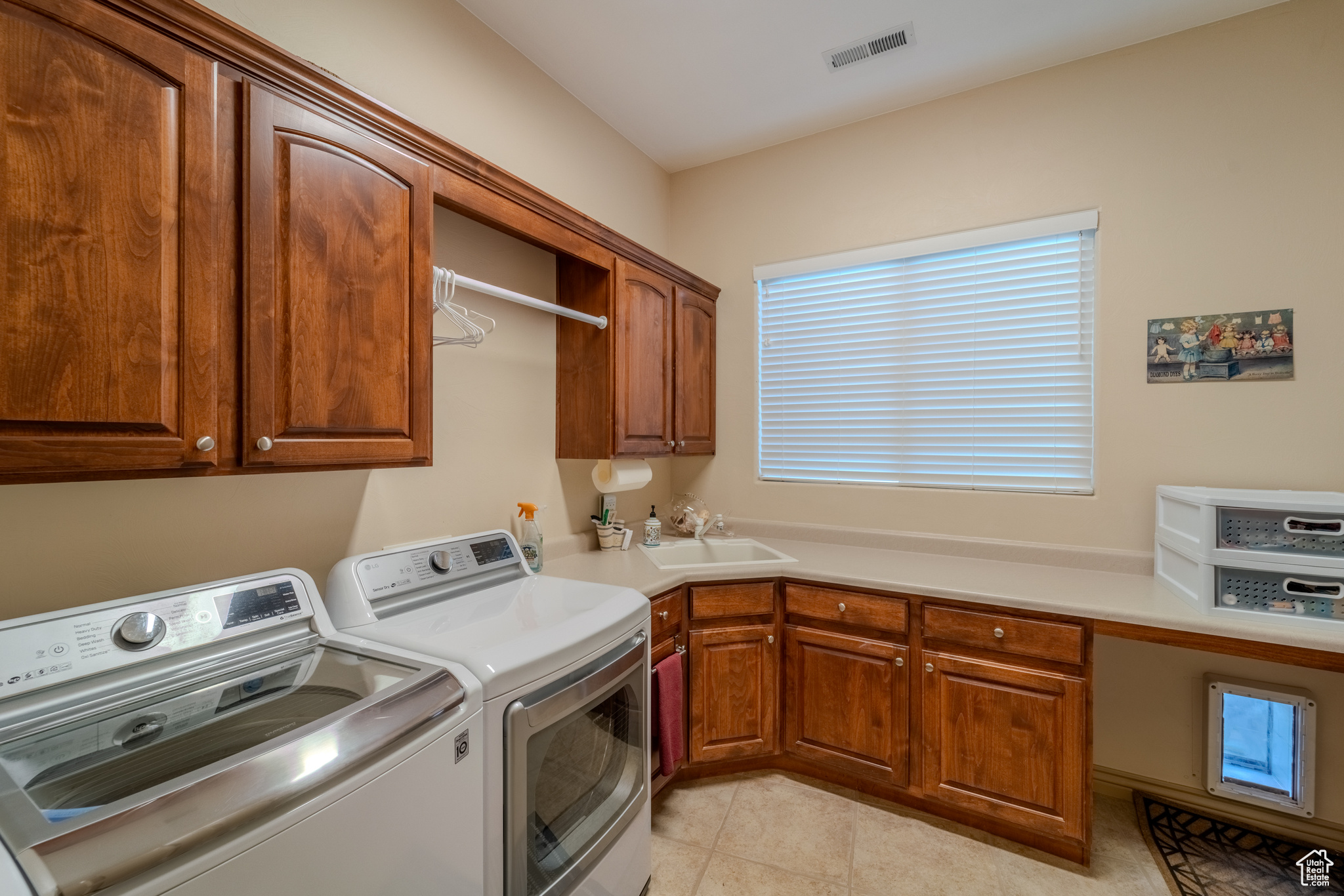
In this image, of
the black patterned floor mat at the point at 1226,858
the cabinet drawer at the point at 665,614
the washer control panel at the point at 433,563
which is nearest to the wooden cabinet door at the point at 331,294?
the washer control panel at the point at 433,563

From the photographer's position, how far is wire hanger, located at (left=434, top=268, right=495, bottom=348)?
1.64m

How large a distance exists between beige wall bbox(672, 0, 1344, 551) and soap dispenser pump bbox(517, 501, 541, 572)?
4.67 feet

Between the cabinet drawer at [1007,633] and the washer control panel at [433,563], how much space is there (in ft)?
4.90

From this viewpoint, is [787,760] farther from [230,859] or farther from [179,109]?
[179,109]

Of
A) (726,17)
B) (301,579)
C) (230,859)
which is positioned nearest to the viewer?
(230,859)

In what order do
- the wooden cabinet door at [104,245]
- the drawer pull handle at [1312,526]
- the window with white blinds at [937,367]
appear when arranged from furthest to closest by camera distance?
the window with white blinds at [937,367]
the drawer pull handle at [1312,526]
the wooden cabinet door at [104,245]

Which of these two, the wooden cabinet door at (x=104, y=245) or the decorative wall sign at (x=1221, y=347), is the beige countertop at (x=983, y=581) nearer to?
the decorative wall sign at (x=1221, y=347)

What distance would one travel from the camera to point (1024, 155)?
2363 mm

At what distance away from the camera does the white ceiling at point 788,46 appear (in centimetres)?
200

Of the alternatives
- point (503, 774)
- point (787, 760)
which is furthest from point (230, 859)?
point (787, 760)

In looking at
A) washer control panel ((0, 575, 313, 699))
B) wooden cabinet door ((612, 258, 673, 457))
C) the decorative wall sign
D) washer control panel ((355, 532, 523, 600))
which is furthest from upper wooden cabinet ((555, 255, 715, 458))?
the decorative wall sign

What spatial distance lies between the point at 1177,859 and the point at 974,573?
3.50 ft

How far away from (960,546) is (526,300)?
2079 mm

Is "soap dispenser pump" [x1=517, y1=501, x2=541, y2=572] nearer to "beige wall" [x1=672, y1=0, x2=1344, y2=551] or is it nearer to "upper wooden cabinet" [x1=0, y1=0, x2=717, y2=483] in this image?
"upper wooden cabinet" [x1=0, y1=0, x2=717, y2=483]
